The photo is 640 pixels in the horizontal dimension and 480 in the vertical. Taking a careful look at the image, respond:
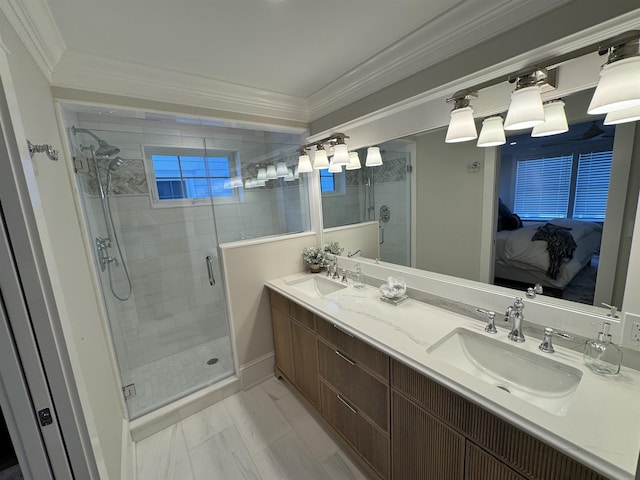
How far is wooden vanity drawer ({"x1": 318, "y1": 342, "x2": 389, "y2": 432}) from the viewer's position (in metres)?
1.30

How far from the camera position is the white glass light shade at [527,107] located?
1011 mm

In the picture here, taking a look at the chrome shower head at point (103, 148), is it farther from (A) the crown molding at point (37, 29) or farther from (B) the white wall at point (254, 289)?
(B) the white wall at point (254, 289)

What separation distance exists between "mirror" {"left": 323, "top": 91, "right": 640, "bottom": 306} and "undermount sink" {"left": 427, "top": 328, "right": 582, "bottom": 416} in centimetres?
34

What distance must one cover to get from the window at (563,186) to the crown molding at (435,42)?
2.01ft

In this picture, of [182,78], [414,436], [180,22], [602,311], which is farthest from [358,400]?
[182,78]

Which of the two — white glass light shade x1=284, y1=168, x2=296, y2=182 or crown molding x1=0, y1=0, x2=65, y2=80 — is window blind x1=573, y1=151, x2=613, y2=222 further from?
crown molding x1=0, y1=0, x2=65, y2=80

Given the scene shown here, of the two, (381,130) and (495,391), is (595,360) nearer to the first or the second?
(495,391)

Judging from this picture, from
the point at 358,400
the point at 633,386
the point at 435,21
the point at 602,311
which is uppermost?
the point at 435,21

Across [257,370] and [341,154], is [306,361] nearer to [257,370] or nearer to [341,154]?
[257,370]

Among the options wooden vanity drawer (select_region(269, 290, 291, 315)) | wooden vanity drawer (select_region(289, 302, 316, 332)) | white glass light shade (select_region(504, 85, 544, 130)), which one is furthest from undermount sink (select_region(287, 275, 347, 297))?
white glass light shade (select_region(504, 85, 544, 130))

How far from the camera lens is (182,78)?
66.1 inches

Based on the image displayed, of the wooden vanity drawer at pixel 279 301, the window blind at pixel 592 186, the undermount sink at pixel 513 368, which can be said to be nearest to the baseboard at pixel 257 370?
the wooden vanity drawer at pixel 279 301

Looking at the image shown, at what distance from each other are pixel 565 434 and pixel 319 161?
197 centimetres

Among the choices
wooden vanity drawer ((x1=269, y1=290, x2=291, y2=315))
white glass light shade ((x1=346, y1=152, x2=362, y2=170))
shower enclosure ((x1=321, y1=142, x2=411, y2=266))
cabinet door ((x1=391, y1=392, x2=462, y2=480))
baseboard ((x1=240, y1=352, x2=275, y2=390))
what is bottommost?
baseboard ((x1=240, y1=352, x2=275, y2=390))
